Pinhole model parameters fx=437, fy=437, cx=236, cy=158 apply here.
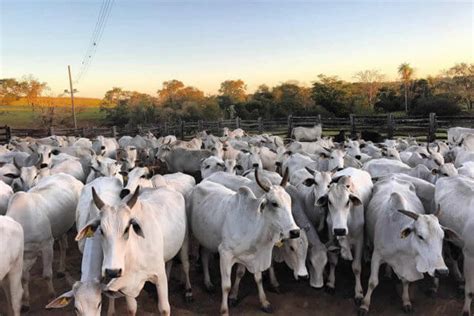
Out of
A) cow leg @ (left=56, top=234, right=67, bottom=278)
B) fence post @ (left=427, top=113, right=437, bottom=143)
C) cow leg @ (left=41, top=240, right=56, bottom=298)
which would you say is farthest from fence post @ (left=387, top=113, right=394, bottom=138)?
cow leg @ (left=41, top=240, right=56, bottom=298)

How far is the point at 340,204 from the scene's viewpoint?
20.4ft

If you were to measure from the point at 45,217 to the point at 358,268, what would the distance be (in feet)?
15.7

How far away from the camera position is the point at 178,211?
6.55 meters

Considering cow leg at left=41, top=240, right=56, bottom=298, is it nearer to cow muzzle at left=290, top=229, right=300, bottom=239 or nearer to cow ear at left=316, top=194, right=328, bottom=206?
cow muzzle at left=290, top=229, right=300, bottom=239

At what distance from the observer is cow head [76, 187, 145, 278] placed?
4352 millimetres

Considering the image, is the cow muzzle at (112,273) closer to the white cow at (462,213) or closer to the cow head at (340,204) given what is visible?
the cow head at (340,204)

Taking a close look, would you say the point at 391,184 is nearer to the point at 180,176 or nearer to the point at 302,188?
the point at 302,188

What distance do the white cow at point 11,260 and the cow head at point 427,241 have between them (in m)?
4.78

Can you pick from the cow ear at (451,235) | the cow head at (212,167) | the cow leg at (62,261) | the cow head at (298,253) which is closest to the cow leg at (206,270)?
the cow head at (298,253)

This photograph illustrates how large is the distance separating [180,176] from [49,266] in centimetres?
299

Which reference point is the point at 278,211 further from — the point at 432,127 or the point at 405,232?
the point at 432,127

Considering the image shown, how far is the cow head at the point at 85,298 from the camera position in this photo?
4336 millimetres

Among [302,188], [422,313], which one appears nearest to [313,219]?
[302,188]

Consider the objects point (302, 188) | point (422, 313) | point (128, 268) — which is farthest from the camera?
point (302, 188)
